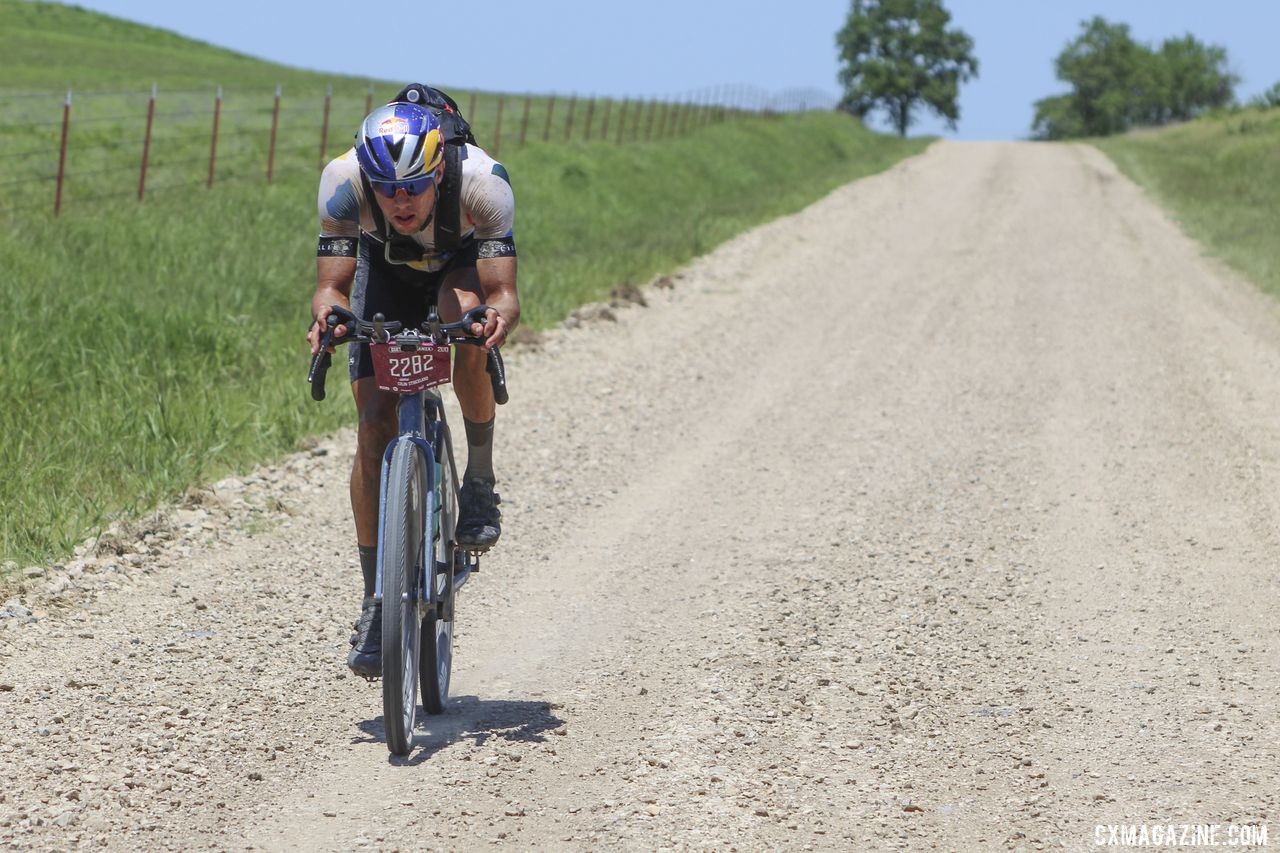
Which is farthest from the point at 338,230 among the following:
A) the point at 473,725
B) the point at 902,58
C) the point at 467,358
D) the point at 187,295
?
the point at 902,58

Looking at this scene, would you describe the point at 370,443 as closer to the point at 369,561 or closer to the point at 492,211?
the point at 369,561

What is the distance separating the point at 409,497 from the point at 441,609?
0.52 metres

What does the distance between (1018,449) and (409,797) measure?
6397mm

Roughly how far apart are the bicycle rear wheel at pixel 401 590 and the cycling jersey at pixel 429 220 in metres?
0.73

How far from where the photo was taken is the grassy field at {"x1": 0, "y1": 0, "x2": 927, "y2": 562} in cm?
783

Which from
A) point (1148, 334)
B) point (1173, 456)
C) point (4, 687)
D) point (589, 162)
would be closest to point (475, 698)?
point (4, 687)

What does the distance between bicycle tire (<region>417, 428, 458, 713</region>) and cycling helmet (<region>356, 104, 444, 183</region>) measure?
98 centimetres

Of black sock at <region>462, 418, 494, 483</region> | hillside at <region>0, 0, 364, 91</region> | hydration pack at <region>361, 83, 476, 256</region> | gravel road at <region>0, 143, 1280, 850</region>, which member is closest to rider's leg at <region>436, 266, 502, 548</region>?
black sock at <region>462, 418, 494, 483</region>

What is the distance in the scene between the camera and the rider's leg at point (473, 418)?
4816 millimetres

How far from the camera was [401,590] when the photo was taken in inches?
168

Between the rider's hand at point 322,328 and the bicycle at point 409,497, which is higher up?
the rider's hand at point 322,328

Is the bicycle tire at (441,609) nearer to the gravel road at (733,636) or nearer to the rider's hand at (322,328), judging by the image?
the gravel road at (733,636)

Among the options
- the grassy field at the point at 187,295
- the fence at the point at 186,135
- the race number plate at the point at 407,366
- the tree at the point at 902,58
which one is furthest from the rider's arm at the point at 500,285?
the tree at the point at 902,58

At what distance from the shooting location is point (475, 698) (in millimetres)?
5148
